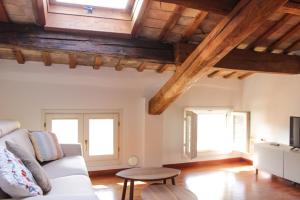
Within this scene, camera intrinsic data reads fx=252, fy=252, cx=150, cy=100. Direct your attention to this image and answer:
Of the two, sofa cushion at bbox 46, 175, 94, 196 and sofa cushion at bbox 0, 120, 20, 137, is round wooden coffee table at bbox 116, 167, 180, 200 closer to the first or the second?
sofa cushion at bbox 46, 175, 94, 196

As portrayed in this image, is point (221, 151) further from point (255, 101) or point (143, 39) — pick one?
point (143, 39)

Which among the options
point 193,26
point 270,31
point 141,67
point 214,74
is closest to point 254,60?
point 270,31

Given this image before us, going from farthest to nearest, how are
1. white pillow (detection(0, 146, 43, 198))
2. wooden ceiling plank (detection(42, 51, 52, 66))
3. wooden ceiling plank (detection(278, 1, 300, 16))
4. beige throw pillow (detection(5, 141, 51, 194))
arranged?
wooden ceiling plank (detection(42, 51, 52, 66))
wooden ceiling plank (detection(278, 1, 300, 16))
beige throw pillow (detection(5, 141, 51, 194))
white pillow (detection(0, 146, 43, 198))

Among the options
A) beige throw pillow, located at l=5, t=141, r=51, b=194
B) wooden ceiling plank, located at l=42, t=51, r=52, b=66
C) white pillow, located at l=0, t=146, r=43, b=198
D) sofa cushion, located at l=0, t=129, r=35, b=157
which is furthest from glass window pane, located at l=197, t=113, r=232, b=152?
white pillow, located at l=0, t=146, r=43, b=198

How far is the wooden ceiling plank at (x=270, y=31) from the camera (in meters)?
3.07

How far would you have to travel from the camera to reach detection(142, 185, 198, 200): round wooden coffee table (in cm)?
241

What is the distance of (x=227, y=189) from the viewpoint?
3.80 meters

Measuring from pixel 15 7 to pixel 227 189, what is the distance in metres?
3.66

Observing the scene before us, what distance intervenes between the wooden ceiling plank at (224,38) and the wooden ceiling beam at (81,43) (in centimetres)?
39

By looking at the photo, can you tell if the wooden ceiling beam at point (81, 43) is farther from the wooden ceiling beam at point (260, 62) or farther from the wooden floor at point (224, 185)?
the wooden floor at point (224, 185)

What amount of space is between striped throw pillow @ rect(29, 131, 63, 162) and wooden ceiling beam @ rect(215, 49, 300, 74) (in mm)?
2408

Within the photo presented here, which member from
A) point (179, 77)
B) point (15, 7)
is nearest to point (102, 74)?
point (179, 77)

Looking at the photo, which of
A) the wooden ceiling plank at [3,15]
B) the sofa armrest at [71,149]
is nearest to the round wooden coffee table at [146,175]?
the sofa armrest at [71,149]

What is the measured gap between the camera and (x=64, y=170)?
9.12 ft
